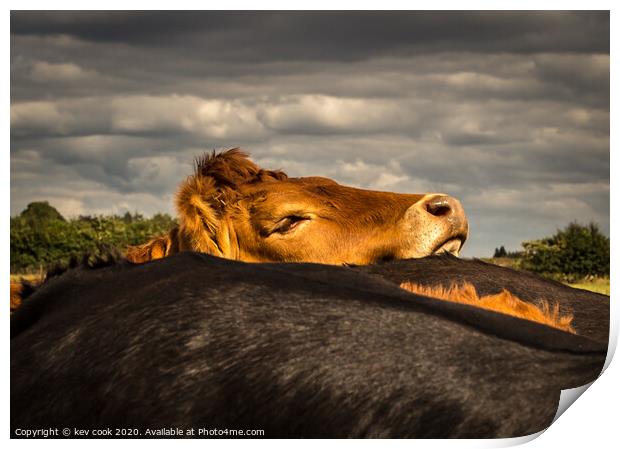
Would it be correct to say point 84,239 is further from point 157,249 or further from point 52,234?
point 157,249

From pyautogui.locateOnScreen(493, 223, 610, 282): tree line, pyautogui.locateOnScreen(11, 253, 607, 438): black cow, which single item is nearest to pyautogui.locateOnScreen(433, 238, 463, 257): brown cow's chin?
A: pyautogui.locateOnScreen(11, 253, 607, 438): black cow

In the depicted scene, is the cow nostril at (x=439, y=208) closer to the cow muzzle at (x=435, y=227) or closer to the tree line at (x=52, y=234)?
the cow muzzle at (x=435, y=227)

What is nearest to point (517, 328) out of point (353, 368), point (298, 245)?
point (353, 368)

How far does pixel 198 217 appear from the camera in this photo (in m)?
5.95

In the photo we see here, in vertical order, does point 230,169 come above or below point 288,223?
above

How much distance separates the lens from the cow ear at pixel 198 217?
5.93 meters

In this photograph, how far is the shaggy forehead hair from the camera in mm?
6211

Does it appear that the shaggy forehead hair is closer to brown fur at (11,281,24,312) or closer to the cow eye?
the cow eye

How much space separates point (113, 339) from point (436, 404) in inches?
44.1

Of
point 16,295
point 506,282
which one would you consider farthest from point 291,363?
point 16,295

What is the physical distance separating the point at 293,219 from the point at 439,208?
106 centimetres

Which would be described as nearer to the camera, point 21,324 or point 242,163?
point 21,324

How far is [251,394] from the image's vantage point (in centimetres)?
272
